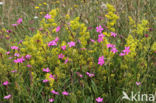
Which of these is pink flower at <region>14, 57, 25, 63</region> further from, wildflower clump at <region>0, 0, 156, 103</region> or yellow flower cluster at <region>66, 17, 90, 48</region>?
yellow flower cluster at <region>66, 17, 90, 48</region>

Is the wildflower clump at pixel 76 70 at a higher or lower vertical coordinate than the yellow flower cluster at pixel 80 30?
lower

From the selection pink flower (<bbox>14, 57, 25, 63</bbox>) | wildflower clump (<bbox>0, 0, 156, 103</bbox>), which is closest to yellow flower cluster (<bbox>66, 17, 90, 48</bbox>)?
wildflower clump (<bbox>0, 0, 156, 103</bbox>)

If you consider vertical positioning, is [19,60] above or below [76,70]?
above

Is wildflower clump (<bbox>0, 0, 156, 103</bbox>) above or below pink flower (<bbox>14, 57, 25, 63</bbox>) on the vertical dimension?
below

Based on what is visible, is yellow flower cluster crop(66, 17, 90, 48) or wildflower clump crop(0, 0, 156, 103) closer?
wildflower clump crop(0, 0, 156, 103)

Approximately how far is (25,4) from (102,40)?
283 cm

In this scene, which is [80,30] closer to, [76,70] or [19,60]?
[76,70]

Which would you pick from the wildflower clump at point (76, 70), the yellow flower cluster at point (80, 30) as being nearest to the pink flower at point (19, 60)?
the wildflower clump at point (76, 70)

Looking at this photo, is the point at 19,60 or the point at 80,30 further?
the point at 80,30

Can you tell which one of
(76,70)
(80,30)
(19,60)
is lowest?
(76,70)

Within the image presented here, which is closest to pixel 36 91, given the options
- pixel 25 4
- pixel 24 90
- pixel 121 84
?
pixel 24 90

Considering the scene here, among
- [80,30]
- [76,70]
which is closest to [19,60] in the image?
[76,70]

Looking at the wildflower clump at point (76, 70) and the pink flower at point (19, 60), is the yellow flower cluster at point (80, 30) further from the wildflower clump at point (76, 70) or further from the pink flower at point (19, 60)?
the pink flower at point (19, 60)

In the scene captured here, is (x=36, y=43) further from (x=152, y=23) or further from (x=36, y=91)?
(x=152, y=23)
